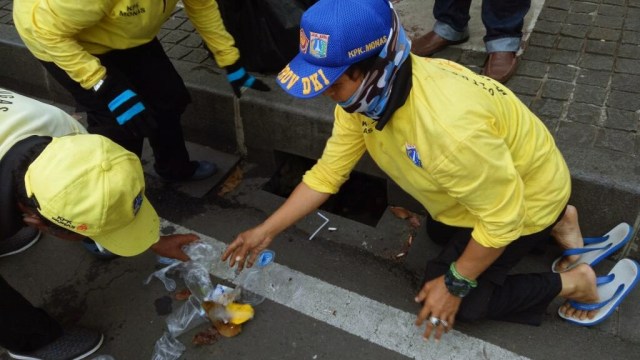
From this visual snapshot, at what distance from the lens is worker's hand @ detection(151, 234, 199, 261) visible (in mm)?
2594

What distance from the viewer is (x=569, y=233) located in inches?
103

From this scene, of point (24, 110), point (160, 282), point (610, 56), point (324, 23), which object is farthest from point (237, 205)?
point (610, 56)

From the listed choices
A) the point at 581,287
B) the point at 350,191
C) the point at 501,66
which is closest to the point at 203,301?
the point at 350,191

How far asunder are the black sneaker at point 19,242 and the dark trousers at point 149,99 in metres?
0.85

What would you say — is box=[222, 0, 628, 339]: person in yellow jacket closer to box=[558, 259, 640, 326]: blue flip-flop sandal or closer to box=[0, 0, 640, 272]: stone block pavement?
box=[558, 259, 640, 326]: blue flip-flop sandal

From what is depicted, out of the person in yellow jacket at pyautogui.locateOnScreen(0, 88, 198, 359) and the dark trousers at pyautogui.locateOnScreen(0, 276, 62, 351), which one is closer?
the person in yellow jacket at pyautogui.locateOnScreen(0, 88, 198, 359)

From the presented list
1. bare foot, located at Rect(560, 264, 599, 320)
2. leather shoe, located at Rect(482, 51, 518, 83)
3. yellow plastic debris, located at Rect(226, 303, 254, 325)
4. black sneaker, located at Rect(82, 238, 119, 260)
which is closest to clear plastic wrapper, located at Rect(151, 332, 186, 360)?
yellow plastic debris, located at Rect(226, 303, 254, 325)

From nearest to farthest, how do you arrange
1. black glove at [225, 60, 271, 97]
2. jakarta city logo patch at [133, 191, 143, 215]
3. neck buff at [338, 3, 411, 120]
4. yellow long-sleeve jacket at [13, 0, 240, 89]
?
neck buff at [338, 3, 411, 120] < jakarta city logo patch at [133, 191, 143, 215] < yellow long-sleeve jacket at [13, 0, 240, 89] < black glove at [225, 60, 271, 97]

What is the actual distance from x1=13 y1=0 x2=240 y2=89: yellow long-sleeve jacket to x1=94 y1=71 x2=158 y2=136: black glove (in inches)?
2.5

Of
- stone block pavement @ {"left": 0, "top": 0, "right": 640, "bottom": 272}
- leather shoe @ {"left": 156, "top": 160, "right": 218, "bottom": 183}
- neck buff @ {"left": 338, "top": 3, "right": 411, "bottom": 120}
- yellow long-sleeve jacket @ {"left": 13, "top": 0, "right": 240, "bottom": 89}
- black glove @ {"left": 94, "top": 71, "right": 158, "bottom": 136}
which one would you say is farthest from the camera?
leather shoe @ {"left": 156, "top": 160, "right": 218, "bottom": 183}

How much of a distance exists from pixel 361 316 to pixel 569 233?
118 cm

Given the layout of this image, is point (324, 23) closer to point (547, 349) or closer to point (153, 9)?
point (153, 9)

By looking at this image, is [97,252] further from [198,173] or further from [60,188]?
[60,188]

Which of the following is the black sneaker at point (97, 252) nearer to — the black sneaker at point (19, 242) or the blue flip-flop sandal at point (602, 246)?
the black sneaker at point (19, 242)
